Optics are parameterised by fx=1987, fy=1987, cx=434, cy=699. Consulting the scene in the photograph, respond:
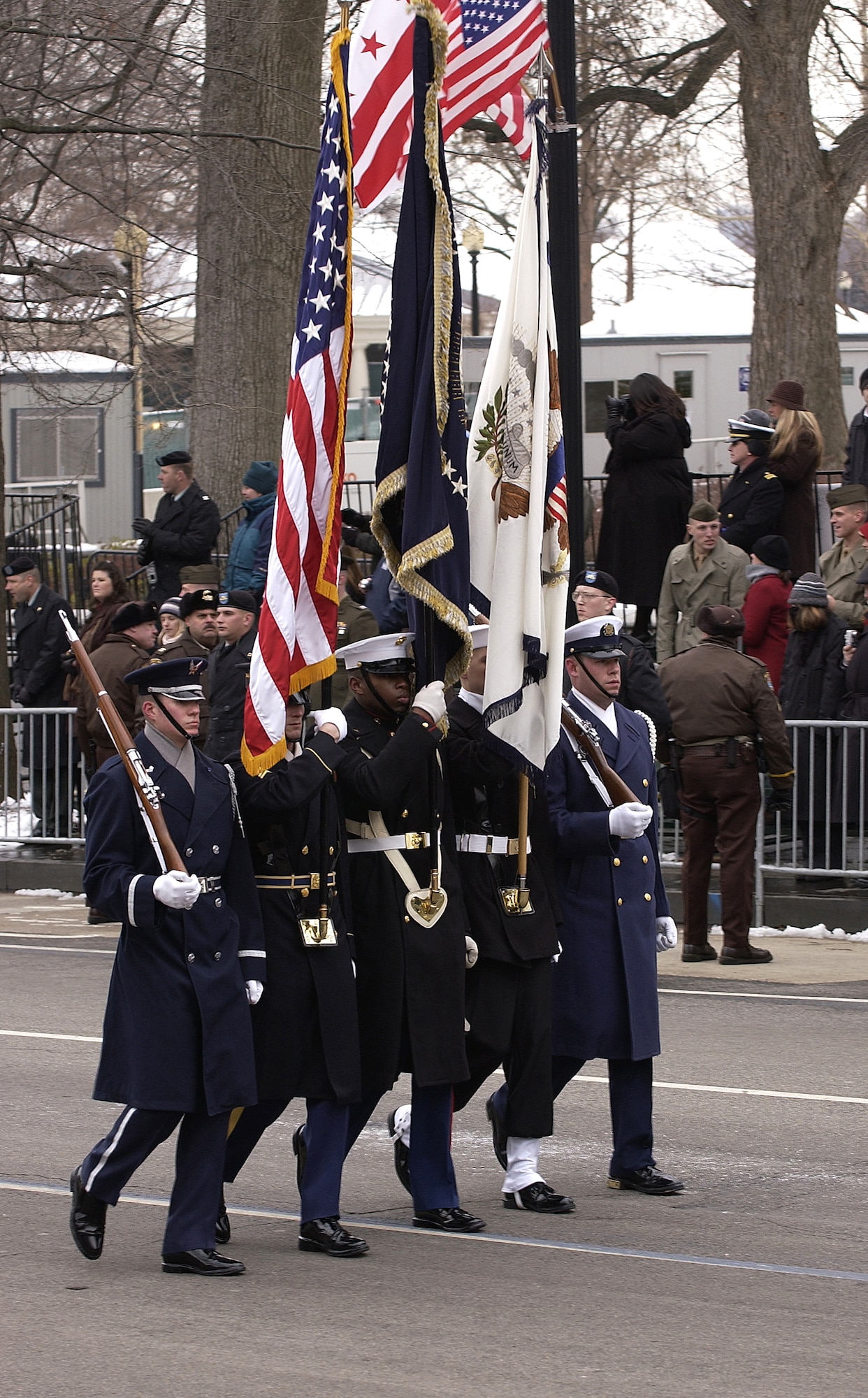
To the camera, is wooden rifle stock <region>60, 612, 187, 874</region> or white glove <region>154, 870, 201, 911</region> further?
wooden rifle stock <region>60, 612, 187, 874</region>

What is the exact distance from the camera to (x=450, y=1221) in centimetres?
661

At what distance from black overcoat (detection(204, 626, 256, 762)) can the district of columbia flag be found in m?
4.10

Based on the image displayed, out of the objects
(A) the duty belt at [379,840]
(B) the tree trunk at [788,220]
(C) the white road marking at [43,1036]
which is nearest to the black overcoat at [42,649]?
(C) the white road marking at [43,1036]

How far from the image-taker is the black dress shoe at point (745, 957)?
472 inches

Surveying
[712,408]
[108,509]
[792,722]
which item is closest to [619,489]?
[792,722]

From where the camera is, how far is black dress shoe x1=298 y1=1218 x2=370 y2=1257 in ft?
20.5

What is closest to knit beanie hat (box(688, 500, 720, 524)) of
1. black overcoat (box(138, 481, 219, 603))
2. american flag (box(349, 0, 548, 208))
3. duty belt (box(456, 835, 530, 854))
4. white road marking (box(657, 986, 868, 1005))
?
white road marking (box(657, 986, 868, 1005))

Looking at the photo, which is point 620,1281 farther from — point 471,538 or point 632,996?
point 471,538

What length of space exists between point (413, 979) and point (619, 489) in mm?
8836

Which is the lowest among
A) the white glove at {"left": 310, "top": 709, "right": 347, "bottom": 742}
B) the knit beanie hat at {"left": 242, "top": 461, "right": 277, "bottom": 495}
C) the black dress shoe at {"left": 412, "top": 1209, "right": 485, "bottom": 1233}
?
the black dress shoe at {"left": 412, "top": 1209, "right": 485, "bottom": 1233}

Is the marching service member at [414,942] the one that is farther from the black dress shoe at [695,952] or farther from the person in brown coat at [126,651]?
the person in brown coat at [126,651]

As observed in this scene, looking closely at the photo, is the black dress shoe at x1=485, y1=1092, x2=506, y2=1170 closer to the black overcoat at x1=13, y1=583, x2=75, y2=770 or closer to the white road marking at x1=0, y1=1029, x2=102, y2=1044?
the white road marking at x1=0, y1=1029, x2=102, y2=1044

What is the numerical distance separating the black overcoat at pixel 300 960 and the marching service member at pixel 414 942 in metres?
0.16

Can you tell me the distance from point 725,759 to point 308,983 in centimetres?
581
